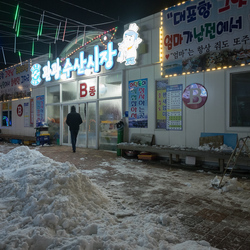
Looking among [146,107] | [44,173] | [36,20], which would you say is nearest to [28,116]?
[36,20]

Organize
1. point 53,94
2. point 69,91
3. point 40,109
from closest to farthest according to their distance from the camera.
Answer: point 69,91 → point 53,94 → point 40,109

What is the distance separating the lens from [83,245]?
253 cm

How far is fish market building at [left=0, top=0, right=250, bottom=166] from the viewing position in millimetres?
7004

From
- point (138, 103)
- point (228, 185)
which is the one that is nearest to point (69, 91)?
point (138, 103)

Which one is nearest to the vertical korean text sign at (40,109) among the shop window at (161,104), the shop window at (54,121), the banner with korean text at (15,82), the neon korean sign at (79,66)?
the shop window at (54,121)

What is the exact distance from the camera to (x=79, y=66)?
12.1 m

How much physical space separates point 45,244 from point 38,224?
370 millimetres

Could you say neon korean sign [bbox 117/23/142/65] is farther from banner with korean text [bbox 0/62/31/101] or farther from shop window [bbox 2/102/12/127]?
shop window [bbox 2/102/12/127]

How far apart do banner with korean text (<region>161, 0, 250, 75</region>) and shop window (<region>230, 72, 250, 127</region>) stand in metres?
0.48

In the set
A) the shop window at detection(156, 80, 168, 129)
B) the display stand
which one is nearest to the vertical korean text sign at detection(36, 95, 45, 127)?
the display stand

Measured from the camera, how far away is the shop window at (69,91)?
1320 centimetres

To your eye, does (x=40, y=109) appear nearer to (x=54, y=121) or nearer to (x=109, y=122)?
(x=54, y=121)

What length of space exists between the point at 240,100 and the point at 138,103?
12.9ft

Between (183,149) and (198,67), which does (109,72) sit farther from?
(183,149)
